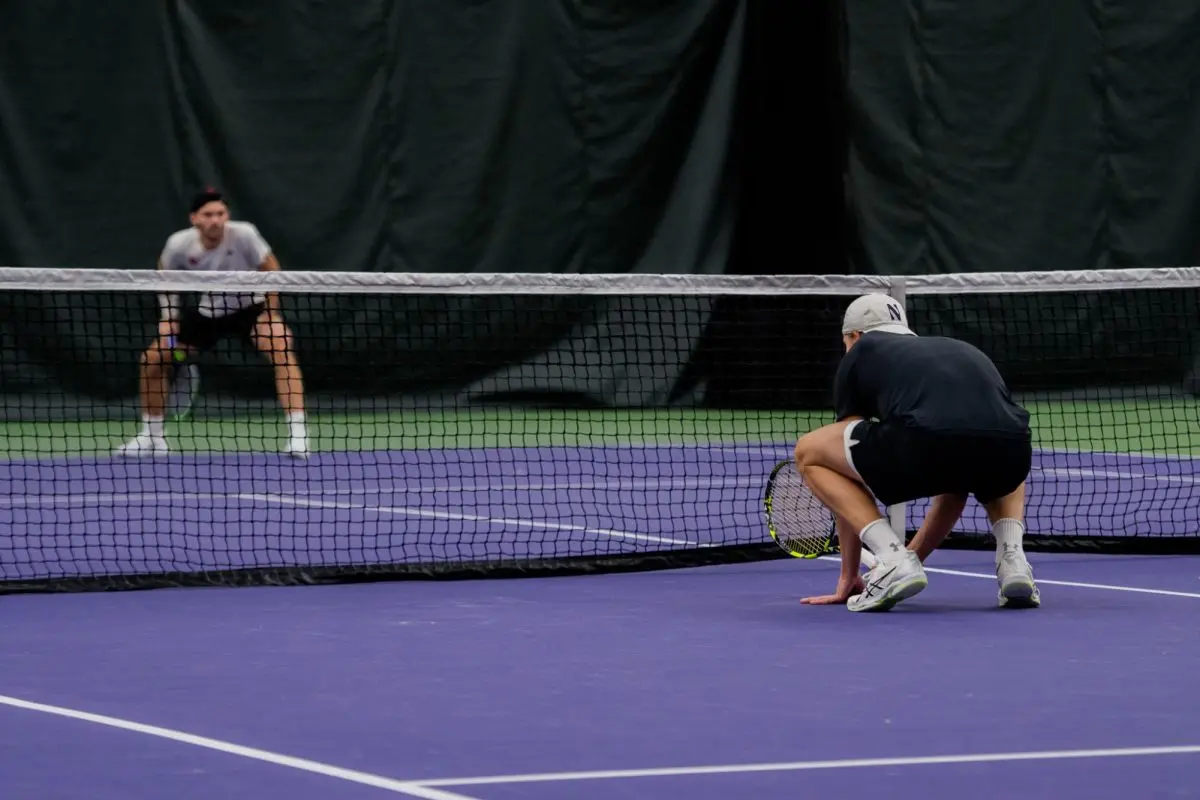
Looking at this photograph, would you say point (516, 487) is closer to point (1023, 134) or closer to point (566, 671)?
point (566, 671)

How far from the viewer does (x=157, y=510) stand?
26.4 ft

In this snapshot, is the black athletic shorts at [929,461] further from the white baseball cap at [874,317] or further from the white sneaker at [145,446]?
the white sneaker at [145,446]

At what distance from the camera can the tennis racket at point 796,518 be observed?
6246 millimetres

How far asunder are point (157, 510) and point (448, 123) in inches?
201

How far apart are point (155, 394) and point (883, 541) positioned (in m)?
5.57

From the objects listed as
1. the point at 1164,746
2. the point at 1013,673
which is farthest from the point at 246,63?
the point at 1164,746

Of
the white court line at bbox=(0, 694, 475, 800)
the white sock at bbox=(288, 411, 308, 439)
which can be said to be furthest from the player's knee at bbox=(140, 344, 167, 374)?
the white court line at bbox=(0, 694, 475, 800)

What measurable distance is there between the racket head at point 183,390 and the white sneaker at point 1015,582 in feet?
20.7

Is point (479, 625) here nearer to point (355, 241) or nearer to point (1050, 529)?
point (1050, 529)

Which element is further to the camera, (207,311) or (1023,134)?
(1023,134)

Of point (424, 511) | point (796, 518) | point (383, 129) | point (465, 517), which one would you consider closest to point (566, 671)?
point (796, 518)

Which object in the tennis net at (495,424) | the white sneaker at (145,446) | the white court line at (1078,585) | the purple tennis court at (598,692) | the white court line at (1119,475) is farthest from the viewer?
the white sneaker at (145,446)

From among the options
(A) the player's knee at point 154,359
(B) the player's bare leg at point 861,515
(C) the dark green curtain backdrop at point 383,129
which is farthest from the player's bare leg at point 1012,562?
(C) the dark green curtain backdrop at point 383,129

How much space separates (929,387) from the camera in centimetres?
539
